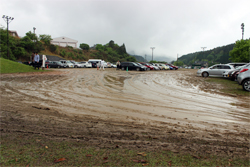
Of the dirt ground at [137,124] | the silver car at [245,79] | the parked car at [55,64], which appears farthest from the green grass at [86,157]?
the parked car at [55,64]

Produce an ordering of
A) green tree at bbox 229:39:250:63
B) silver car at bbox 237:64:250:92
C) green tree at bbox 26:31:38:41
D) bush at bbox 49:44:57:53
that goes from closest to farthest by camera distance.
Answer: silver car at bbox 237:64:250:92 → green tree at bbox 229:39:250:63 → green tree at bbox 26:31:38:41 → bush at bbox 49:44:57:53

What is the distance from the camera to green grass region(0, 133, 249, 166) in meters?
2.68

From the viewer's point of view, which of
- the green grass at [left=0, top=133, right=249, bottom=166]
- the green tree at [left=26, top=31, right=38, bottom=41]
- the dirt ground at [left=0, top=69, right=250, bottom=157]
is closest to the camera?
the green grass at [left=0, top=133, right=249, bottom=166]

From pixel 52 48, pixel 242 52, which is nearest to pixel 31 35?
pixel 52 48

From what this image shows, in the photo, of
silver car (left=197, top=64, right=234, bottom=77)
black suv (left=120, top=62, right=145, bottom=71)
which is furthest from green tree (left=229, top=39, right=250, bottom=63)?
black suv (left=120, top=62, right=145, bottom=71)

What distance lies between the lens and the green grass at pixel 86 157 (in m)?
2.68

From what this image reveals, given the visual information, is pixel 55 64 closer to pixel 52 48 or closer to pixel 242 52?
pixel 52 48

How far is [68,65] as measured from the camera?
127 ft

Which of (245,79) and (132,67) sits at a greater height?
(132,67)

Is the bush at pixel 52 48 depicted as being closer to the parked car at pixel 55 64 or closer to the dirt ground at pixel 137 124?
the parked car at pixel 55 64

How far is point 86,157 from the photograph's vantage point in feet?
9.22

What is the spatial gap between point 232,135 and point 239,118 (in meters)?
1.59

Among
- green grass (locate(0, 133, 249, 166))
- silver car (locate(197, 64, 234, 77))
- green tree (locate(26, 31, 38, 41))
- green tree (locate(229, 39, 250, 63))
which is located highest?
green tree (locate(26, 31, 38, 41))

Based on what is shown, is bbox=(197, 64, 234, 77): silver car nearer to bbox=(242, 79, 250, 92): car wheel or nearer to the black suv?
bbox=(242, 79, 250, 92): car wheel
